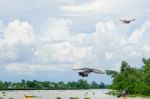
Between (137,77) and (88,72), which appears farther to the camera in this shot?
(137,77)

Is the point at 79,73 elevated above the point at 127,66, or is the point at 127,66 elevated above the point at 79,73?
the point at 127,66

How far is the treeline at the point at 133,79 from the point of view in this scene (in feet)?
411

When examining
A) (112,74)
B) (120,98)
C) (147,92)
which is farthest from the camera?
(112,74)

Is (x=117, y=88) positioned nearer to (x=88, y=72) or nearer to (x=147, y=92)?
(x=147, y=92)

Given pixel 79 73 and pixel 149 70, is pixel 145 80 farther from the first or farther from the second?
pixel 79 73

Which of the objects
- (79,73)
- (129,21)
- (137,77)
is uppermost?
(137,77)

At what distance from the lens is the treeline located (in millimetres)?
125375

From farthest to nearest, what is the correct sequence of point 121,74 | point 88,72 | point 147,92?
point 121,74
point 147,92
point 88,72

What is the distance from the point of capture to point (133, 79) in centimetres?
12988

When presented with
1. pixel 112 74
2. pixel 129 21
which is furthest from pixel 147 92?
pixel 129 21

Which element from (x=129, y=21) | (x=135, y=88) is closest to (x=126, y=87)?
(x=135, y=88)

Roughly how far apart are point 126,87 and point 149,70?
26.7 feet

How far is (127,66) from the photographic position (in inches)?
5379

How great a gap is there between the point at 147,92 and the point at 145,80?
5.20 m
